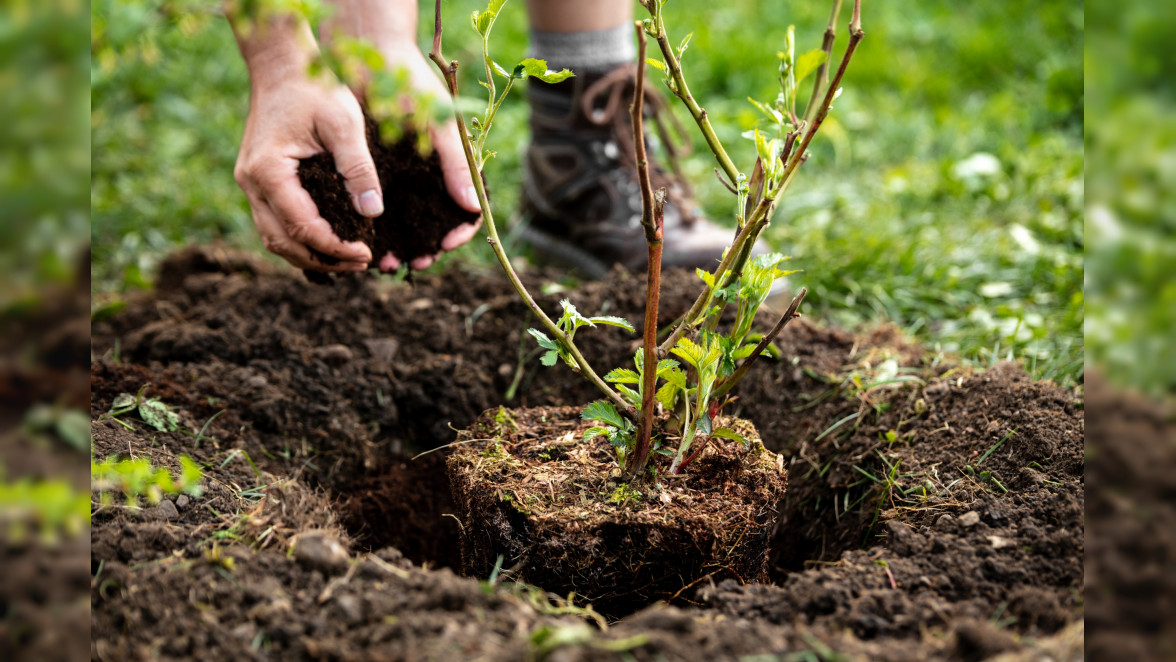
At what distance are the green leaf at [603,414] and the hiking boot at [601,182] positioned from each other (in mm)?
1219

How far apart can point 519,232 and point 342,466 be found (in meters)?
1.35

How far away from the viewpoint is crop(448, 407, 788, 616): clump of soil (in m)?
1.45

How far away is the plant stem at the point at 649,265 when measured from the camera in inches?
48.6

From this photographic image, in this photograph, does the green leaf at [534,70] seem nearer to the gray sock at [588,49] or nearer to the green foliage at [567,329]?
the green foliage at [567,329]

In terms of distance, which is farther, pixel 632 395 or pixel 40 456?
pixel 632 395

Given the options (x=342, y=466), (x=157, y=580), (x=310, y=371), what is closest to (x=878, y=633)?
(x=157, y=580)

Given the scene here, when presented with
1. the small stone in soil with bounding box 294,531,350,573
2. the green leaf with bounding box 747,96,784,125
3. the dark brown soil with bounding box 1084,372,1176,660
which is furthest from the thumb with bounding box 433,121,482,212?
the dark brown soil with bounding box 1084,372,1176,660

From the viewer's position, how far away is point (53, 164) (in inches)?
41.1

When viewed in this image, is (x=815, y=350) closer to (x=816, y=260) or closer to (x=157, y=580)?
(x=816, y=260)

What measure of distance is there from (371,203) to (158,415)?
2.05 ft

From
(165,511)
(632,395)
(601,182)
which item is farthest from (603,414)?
(601,182)

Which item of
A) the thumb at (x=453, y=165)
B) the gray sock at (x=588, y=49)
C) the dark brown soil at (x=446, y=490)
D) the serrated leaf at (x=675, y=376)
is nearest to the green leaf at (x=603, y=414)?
the serrated leaf at (x=675, y=376)

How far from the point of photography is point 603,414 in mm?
1469

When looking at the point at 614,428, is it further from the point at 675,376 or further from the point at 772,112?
the point at 772,112
